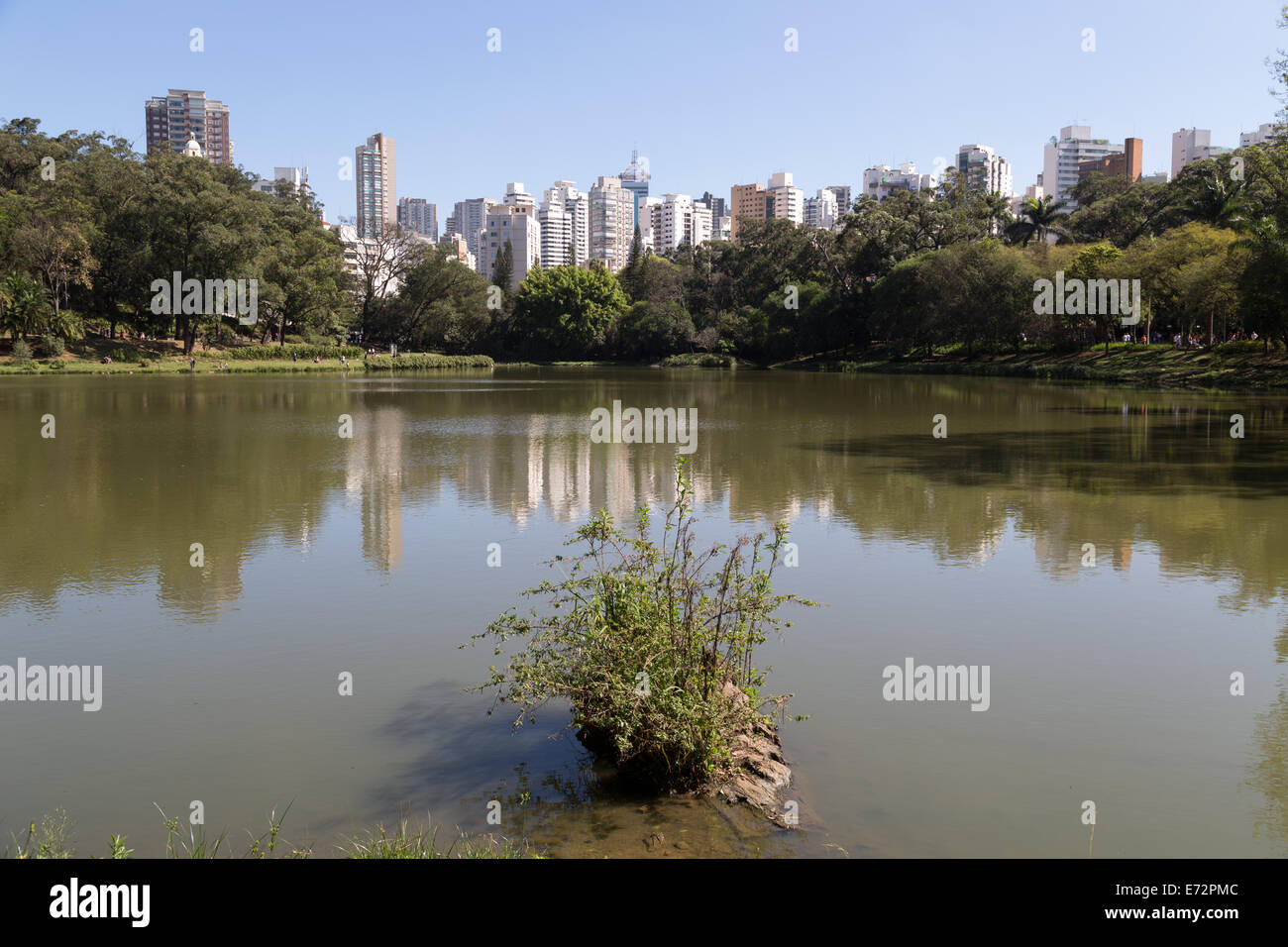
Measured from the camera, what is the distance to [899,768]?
21.0 ft

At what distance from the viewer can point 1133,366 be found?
51.0 meters

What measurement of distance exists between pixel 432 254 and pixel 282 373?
29082mm

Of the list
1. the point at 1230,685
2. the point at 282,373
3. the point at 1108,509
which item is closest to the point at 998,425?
the point at 1108,509

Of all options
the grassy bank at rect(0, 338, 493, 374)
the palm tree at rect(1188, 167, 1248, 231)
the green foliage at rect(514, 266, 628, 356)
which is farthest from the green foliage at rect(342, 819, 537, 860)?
the green foliage at rect(514, 266, 628, 356)

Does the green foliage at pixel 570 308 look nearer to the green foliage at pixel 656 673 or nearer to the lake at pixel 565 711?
the lake at pixel 565 711

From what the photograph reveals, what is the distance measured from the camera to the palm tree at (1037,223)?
72.1 m

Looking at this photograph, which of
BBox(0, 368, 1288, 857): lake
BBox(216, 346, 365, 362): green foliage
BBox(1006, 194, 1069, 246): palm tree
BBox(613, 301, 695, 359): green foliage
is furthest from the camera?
BBox(613, 301, 695, 359): green foliage
